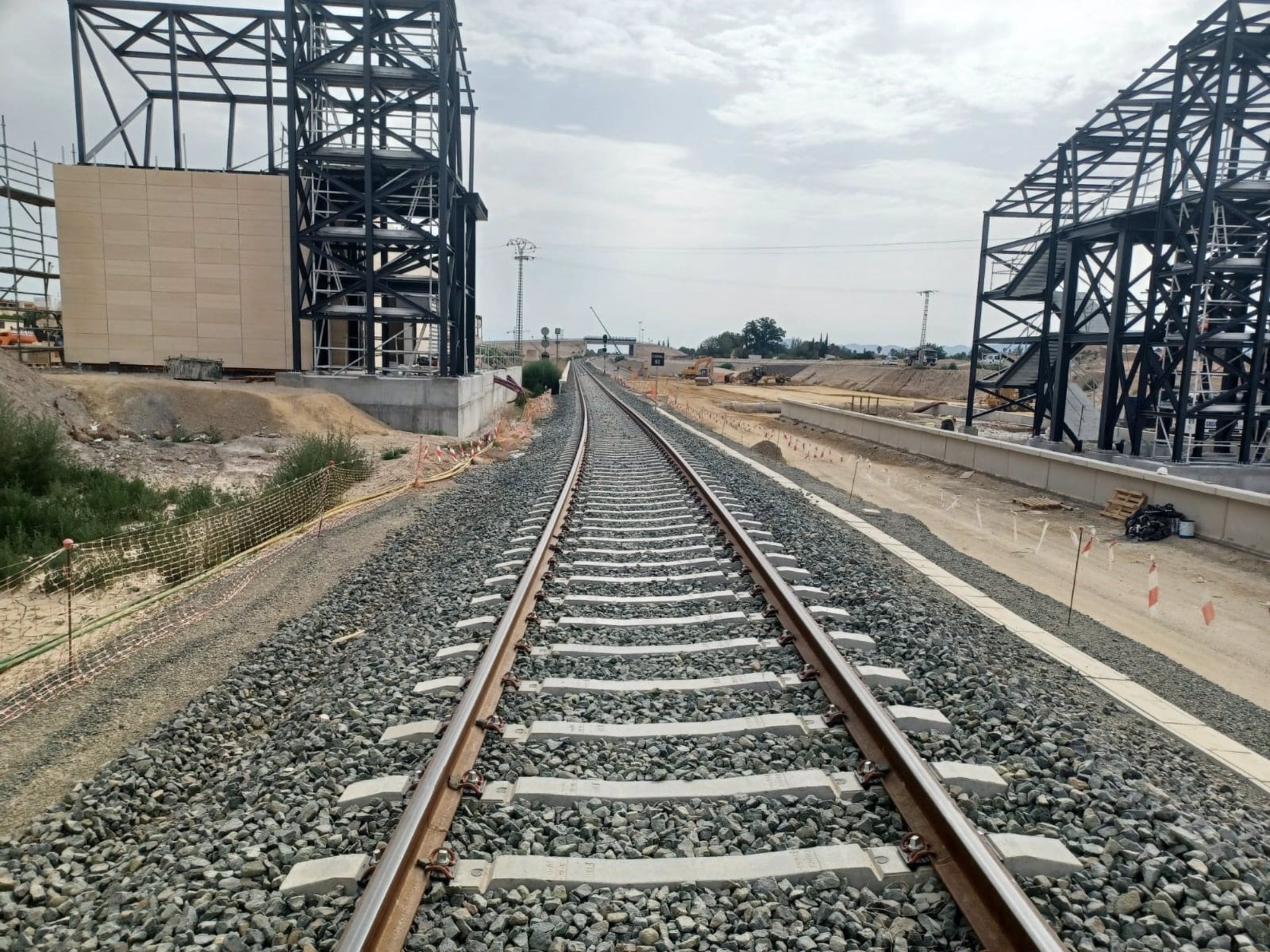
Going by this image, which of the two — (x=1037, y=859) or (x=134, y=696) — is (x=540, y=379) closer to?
(x=134, y=696)

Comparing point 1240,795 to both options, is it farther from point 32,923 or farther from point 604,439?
point 604,439

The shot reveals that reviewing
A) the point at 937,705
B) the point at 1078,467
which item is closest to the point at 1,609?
the point at 937,705

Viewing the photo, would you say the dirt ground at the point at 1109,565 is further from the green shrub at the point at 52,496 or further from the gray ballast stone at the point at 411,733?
the green shrub at the point at 52,496

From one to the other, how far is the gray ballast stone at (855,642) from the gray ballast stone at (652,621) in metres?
0.79

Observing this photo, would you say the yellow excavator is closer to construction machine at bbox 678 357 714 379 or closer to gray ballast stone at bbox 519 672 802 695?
construction machine at bbox 678 357 714 379

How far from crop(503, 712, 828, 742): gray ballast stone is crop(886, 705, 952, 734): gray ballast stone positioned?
0.42m

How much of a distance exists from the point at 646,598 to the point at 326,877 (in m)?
4.05

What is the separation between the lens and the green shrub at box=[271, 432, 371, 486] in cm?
1524

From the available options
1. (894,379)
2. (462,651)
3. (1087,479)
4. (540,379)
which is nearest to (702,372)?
(894,379)

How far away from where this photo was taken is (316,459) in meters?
15.8

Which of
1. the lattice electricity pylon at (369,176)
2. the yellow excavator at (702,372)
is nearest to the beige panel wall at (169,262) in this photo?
the lattice electricity pylon at (369,176)

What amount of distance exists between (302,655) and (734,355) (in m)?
163

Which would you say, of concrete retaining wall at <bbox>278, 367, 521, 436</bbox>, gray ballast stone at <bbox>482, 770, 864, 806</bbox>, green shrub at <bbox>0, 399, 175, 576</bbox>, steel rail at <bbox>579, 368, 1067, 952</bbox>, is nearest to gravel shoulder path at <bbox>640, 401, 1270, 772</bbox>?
steel rail at <bbox>579, 368, 1067, 952</bbox>

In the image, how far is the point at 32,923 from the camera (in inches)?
134
